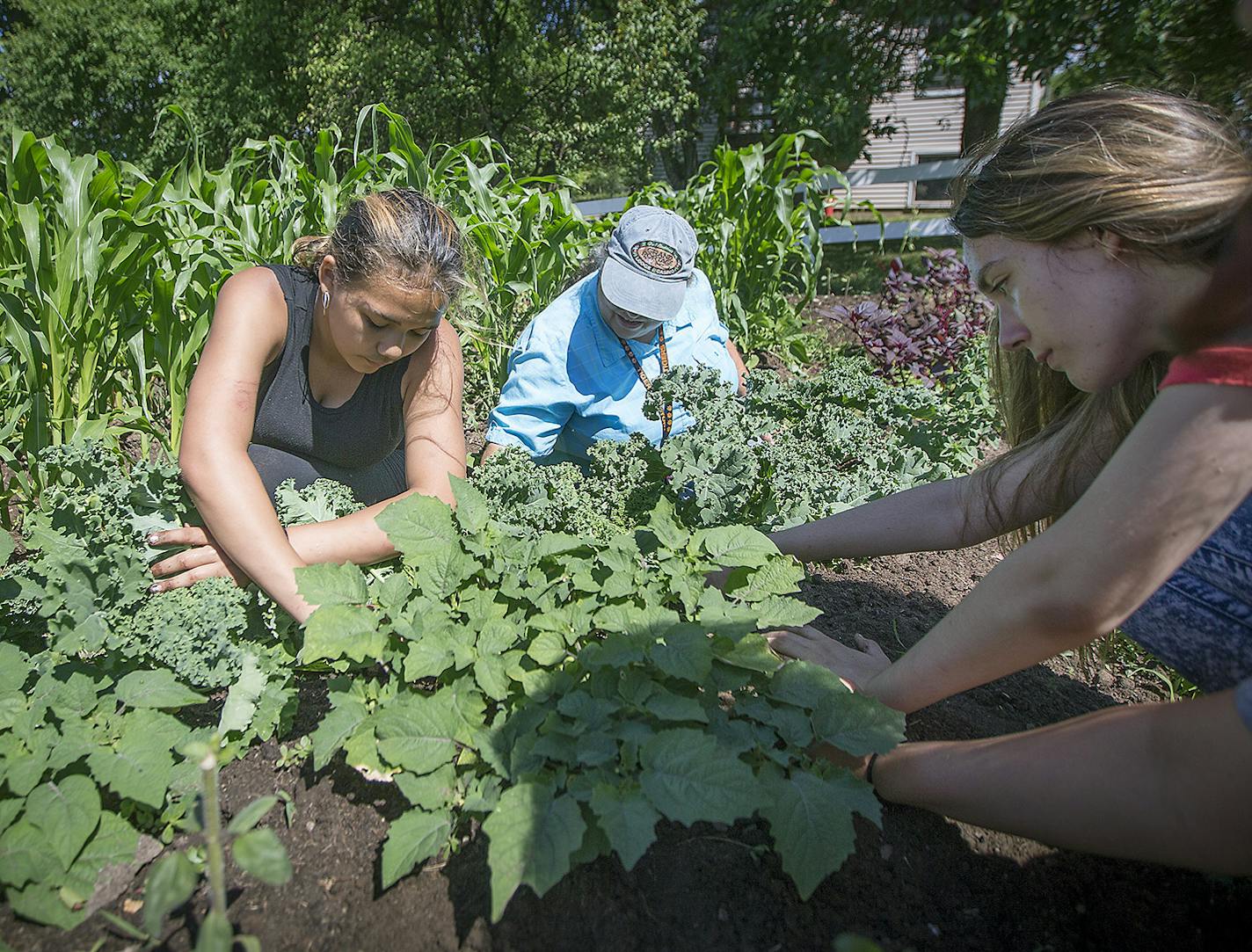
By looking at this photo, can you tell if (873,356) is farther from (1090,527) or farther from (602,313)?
(1090,527)

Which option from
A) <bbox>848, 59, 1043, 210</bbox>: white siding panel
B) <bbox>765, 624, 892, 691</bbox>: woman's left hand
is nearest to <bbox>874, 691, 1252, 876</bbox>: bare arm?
<bbox>765, 624, 892, 691</bbox>: woman's left hand

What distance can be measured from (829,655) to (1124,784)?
562 mm

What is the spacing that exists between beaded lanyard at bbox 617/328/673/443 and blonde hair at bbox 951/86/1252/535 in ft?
3.54

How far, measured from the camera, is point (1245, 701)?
1.16m

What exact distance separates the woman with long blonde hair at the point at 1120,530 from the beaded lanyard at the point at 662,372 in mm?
1047

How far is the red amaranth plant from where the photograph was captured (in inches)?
155

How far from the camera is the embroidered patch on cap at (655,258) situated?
2.71 metres

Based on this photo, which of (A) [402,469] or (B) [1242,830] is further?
(A) [402,469]

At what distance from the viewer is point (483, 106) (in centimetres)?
1455

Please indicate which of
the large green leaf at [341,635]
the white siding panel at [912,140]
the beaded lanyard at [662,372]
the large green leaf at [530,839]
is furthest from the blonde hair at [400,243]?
the white siding panel at [912,140]

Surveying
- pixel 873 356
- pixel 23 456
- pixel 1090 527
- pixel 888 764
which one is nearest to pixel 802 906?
pixel 888 764

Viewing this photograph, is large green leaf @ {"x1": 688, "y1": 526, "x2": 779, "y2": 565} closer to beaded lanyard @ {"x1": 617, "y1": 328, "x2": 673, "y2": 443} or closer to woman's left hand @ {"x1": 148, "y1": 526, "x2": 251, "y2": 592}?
beaded lanyard @ {"x1": 617, "y1": 328, "x2": 673, "y2": 443}

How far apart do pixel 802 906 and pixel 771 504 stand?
1.00m

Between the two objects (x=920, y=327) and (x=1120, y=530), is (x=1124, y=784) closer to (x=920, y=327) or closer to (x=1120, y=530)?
(x=1120, y=530)
